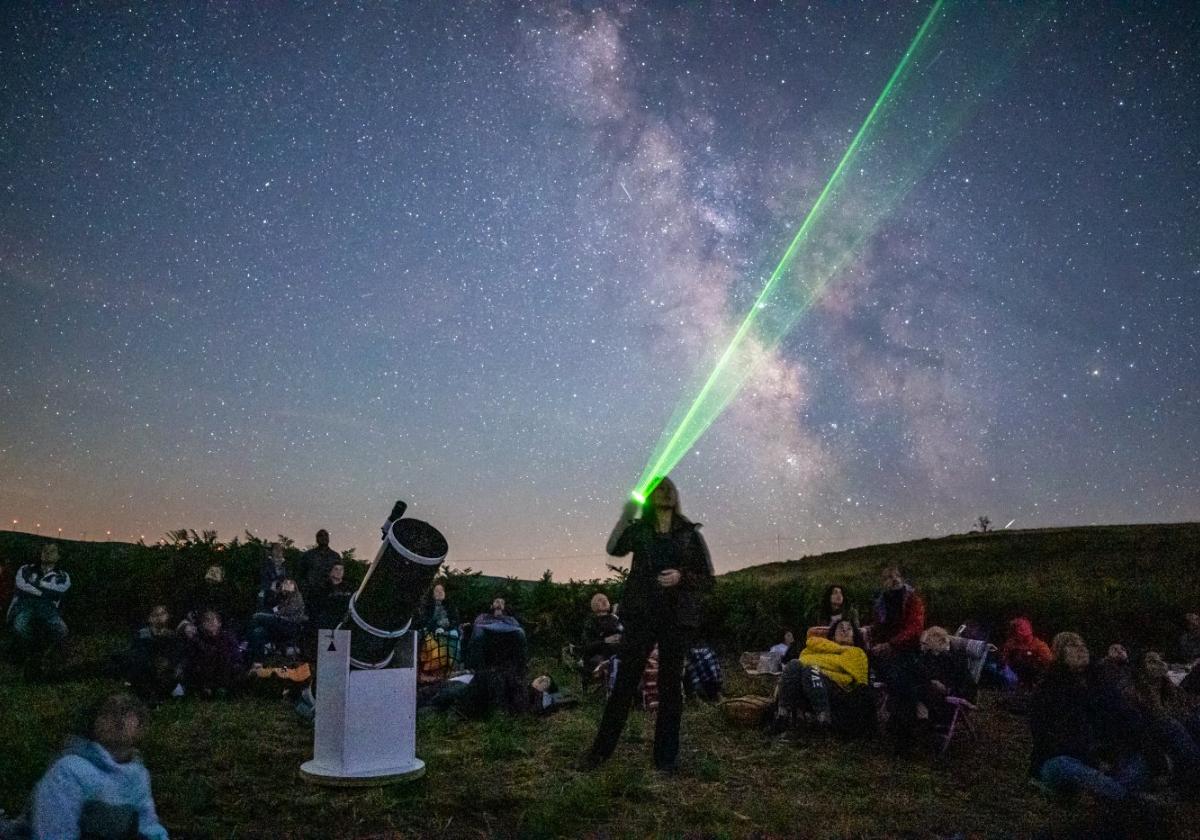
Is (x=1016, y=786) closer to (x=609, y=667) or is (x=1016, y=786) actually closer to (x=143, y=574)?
(x=609, y=667)

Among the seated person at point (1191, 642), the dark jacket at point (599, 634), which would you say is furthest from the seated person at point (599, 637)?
the seated person at point (1191, 642)

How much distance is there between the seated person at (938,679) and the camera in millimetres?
7523

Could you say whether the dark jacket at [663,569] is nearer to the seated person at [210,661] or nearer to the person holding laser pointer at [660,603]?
the person holding laser pointer at [660,603]

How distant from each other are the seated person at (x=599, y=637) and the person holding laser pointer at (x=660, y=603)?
12.6ft

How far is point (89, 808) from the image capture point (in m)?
3.70

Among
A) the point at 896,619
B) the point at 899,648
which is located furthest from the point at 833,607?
the point at 899,648

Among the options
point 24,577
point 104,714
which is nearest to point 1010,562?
point 24,577

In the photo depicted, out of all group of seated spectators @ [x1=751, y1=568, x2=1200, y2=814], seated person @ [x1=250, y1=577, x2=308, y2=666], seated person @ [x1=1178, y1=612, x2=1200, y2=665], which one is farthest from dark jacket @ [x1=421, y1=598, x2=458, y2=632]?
seated person @ [x1=1178, y1=612, x2=1200, y2=665]

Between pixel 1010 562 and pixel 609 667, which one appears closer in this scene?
pixel 609 667

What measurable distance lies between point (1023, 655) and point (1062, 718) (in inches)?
269

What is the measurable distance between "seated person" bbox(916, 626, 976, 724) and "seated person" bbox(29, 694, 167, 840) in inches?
245

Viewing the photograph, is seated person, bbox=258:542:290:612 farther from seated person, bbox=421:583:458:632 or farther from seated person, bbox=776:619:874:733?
seated person, bbox=776:619:874:733

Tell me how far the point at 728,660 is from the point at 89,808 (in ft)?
43.8

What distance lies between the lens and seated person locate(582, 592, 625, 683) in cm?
1036
